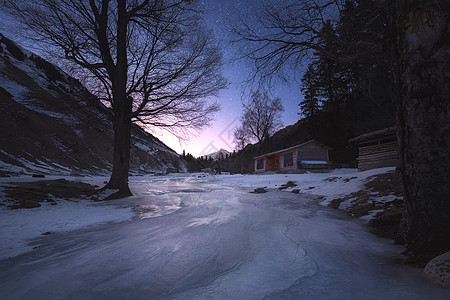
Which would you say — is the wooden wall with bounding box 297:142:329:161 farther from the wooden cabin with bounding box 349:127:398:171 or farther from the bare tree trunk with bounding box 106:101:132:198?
the bare tree trunk with bounding box 106:101:132:198

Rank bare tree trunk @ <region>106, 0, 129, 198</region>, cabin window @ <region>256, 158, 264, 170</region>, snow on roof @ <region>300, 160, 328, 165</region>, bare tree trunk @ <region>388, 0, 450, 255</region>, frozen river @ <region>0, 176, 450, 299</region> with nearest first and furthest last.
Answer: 1. frozen river @ <region>0, 176, 450, 299</region>
2. bare tree trunk @ <region>388, 0, 450, 255</region>
3. bare tree trunk @ <region>106, 0, 129, 198</region>
4. snow on roof @ <region>300, 160, 328, 165</region>
5. cabin window @ <region>256, 158, 264, 170</region>

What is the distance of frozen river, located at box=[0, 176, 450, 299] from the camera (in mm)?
1227

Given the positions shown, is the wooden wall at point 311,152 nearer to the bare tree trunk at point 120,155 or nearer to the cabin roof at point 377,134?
the cabin roof at point 377,134

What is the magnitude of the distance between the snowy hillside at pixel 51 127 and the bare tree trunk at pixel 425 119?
26.7 ft

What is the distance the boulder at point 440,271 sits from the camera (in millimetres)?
1247

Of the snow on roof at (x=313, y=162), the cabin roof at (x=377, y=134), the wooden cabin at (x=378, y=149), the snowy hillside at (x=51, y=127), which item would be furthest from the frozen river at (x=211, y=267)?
the snow on roof at (x=313, y=162)

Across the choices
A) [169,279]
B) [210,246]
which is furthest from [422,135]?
[169,279]

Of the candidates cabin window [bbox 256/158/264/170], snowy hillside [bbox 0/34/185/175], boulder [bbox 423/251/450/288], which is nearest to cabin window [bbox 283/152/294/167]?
cabin window [bbox 256/158/264/170]

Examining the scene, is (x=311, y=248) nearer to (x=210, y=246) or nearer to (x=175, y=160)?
(x=210, y=246)

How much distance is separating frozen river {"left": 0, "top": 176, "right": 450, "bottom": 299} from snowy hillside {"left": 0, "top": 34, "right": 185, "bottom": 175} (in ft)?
20.2

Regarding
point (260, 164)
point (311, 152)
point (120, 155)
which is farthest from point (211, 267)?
point (260, 164)

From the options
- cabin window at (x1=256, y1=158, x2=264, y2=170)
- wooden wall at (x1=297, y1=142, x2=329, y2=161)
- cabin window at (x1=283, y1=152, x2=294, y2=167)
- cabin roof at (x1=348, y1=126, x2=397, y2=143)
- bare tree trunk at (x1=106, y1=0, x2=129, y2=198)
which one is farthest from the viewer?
cabin window at (x1=256, y1=158, x2=264, y2=170)

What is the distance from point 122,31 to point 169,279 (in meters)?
8.23

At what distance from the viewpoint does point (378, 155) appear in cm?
1275
